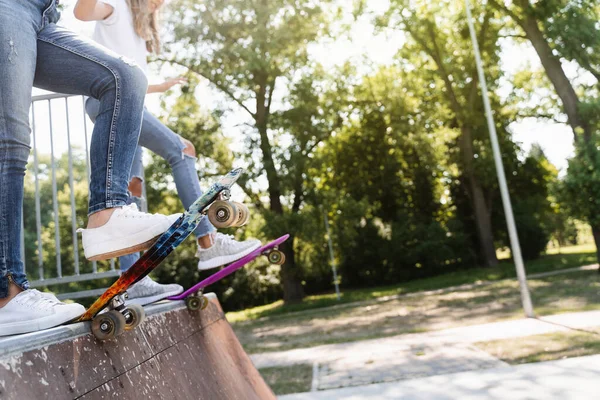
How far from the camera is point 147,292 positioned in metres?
2.91

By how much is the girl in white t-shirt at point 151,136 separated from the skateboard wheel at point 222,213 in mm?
791

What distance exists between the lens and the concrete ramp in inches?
54.4

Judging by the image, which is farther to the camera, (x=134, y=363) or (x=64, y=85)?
(x=64, y=85)

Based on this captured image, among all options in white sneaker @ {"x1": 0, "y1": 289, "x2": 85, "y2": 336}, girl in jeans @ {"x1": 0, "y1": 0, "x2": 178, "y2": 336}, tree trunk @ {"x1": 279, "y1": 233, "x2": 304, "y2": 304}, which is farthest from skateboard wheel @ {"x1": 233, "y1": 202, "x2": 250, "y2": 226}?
tree trunk @ {"x1": 279, "y1": 233, "x2": 304, "y2": 304}

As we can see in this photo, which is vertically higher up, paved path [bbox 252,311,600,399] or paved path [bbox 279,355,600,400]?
paved path [bbox 279,355,600,400]

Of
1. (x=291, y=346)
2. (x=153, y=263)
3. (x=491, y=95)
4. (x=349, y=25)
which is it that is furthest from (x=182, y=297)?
(x=491, y=95)

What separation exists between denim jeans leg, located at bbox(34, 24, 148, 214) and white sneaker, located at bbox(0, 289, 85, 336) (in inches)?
15.8

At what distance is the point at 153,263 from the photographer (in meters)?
1.99

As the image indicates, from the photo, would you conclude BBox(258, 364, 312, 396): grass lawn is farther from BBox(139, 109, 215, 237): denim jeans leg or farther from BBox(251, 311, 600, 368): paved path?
BBox(139, 109, 215, 237): denim jeans leg

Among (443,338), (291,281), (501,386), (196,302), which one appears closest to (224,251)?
(196,302)

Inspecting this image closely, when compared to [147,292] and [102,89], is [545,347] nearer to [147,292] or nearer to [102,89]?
[147,292]

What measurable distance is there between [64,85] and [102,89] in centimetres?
15

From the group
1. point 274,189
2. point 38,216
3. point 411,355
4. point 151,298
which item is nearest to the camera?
point 151,298

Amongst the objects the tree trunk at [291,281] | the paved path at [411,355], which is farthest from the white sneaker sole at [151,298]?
the tree trunk at [291,281]
